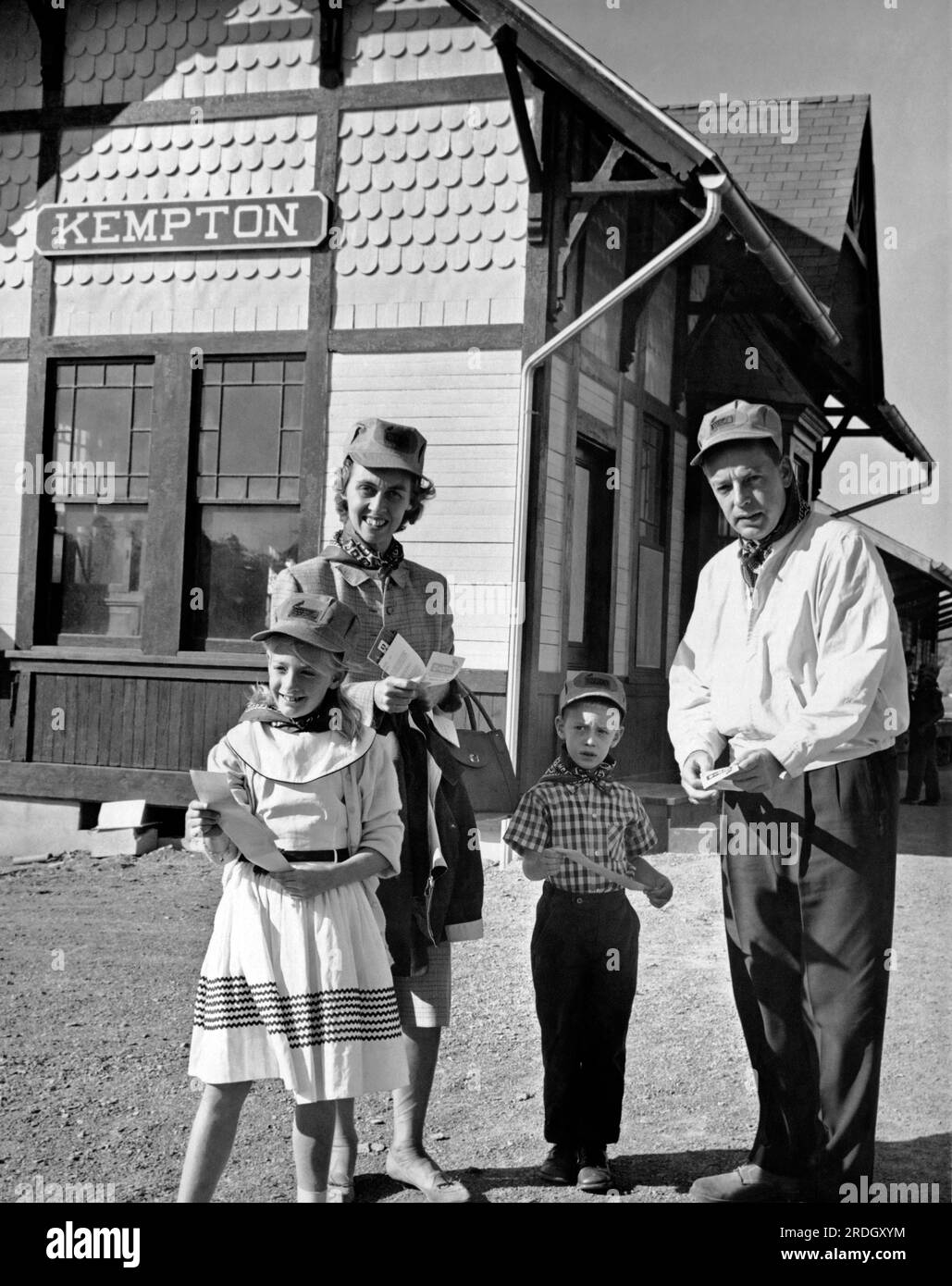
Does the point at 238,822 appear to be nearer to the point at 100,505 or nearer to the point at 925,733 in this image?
the point at 925,733

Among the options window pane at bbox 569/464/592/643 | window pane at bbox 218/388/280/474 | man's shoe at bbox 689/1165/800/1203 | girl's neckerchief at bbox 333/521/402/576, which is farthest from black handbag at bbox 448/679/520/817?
window pane at bbox 569/464/592/643

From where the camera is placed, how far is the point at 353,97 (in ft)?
23.0

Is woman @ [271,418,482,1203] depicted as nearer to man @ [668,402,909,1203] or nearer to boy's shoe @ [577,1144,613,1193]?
boy's shoe @ [577,1144,613,1193]

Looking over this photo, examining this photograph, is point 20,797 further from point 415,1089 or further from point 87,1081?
point 415,1089

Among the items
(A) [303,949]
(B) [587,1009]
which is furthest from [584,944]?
(A) [303,949]

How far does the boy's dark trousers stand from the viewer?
307 centimetres

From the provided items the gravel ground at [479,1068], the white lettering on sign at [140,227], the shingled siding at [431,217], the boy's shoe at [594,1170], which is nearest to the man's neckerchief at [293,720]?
the gravel ground at [479,1068]

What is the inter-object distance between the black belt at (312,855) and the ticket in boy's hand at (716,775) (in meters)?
0.80

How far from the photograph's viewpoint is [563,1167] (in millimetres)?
3105

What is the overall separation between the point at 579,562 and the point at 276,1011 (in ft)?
18.3

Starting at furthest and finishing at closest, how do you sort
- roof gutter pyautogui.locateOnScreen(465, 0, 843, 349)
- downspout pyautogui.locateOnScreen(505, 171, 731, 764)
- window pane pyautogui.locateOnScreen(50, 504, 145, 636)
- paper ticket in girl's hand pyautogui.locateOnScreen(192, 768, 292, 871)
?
window pane pyautogui.locateOnScreen(50, 504, 145, 636), downspout pyautogui.locateOnScreen(505, 171, 731, 764), roof gutter pyautogui.locateOnScreen(465, 0, 843, 349), paper ticket in girl's hand pyautogui.locateOnScreen(192, 768, 292, 871)

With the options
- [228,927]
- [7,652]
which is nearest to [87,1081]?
[228,927]

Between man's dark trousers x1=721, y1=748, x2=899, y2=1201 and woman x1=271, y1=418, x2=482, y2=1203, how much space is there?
67 cm

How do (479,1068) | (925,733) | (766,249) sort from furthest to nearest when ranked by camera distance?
(766,249), (925,733), (479,1068)
